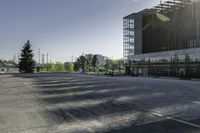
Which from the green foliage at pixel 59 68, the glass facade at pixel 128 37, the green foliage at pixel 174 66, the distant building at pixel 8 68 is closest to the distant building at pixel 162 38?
the glass facade at pixel 128 37

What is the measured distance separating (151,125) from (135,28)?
88.7 m

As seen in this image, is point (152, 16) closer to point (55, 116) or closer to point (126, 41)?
point (126, 41)

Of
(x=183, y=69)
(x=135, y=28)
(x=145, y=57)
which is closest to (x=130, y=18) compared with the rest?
(x=135, y=28)

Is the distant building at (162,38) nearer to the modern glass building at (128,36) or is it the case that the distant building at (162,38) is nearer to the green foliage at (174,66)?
the modern glass building at (128,36)

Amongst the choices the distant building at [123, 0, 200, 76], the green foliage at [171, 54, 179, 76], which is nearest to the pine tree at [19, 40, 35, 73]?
the distant building at [123, 0, 200, 76]

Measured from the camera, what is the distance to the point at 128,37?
A: 326 feet

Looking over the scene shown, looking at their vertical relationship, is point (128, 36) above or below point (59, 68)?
above

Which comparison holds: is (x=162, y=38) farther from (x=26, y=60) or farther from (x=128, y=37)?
(x=26, y=60)

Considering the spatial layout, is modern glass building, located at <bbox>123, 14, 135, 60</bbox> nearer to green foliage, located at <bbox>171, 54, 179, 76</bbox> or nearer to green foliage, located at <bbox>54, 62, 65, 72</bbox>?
green foliage, located at <bbox>171, 54, 179, 76</bbox>

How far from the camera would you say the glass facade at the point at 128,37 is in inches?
3866

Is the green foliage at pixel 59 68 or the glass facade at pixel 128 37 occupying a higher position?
the glass facade at pixel 128 37

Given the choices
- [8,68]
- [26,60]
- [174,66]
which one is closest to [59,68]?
[8,68]

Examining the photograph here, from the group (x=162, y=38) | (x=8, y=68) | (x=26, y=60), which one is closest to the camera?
(x=162, y=38)

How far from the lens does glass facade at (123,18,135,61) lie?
98.2 metres
